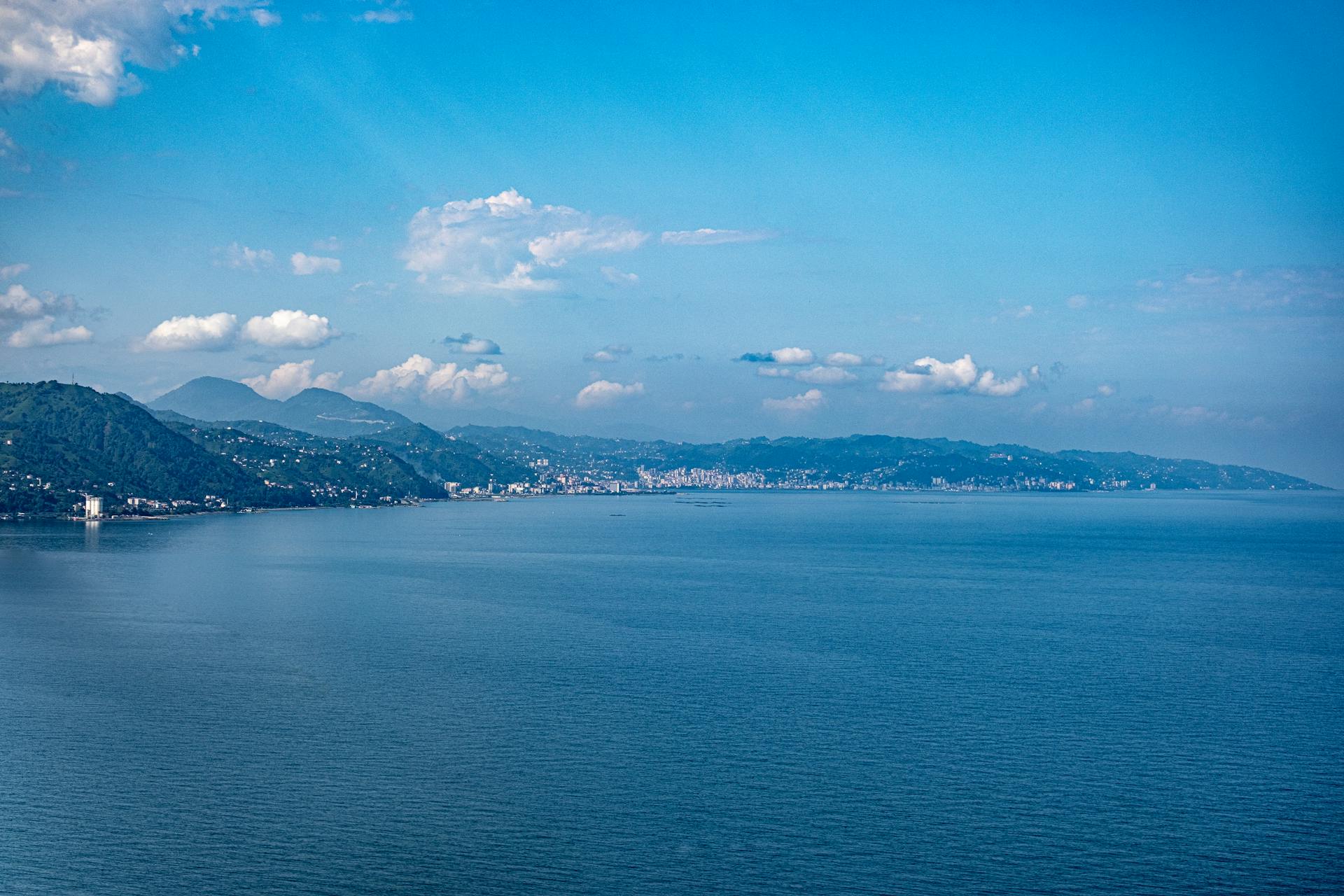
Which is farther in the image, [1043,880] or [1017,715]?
[1017,715]

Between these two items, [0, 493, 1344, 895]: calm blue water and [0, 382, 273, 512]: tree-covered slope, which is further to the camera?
[0, 382, 273, 512]: tree-covered slope

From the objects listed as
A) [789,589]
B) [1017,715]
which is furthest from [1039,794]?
[789,589]

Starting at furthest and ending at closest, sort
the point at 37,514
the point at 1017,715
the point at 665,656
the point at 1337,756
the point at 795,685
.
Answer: the point at 37,514 < the point at 665,656 < the point at 795,685 < the point at 1017,715 < the point at 1337,756

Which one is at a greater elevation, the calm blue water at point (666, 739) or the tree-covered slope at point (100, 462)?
the tree-covered slope at point (100, 462)

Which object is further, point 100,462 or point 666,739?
point 100,462

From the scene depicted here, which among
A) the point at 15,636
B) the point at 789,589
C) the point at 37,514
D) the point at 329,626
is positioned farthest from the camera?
the point at 37,514

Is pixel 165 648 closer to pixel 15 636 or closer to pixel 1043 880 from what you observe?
pixel 15 636

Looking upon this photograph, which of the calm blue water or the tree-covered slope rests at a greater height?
the tree-covered slope

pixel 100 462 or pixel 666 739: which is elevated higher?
pixel 100 462
